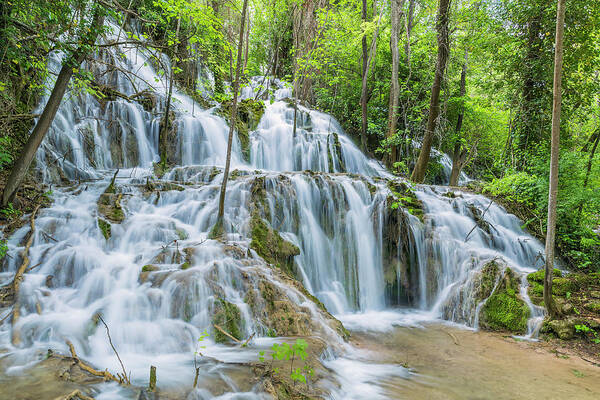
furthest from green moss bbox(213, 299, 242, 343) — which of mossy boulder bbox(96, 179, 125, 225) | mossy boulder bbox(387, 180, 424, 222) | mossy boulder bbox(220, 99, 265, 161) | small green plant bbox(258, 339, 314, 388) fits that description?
mossy boulder bbox(220, 99, 265, 161)

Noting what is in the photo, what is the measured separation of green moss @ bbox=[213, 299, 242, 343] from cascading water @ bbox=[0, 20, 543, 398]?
71 mm

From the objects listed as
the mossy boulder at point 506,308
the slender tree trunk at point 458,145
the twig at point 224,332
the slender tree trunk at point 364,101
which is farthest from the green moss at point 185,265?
the slender tree trunk at point 458,145

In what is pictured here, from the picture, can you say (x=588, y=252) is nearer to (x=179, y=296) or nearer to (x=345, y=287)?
(x=345, y=287)

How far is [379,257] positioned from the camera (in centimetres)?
779

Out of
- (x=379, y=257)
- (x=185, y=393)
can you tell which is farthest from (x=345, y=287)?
(x=185, y=393)

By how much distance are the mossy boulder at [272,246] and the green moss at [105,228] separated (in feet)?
8.89

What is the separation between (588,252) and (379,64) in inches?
521

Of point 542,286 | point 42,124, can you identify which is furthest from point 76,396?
point 542,286

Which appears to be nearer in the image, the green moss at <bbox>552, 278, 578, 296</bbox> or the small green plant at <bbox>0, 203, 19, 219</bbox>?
the small green plant at <bbox>0, 203, 19, 219</bbox>

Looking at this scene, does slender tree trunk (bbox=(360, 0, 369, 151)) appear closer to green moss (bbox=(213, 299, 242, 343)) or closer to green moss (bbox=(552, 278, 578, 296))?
green moss (bbox=(552, 278, 578, 296))

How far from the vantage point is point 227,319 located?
4.25 m

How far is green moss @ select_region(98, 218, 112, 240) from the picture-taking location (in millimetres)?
5731

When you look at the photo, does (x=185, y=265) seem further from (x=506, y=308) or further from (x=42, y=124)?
(x=506, y=308)

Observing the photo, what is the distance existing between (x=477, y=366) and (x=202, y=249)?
4498mm
